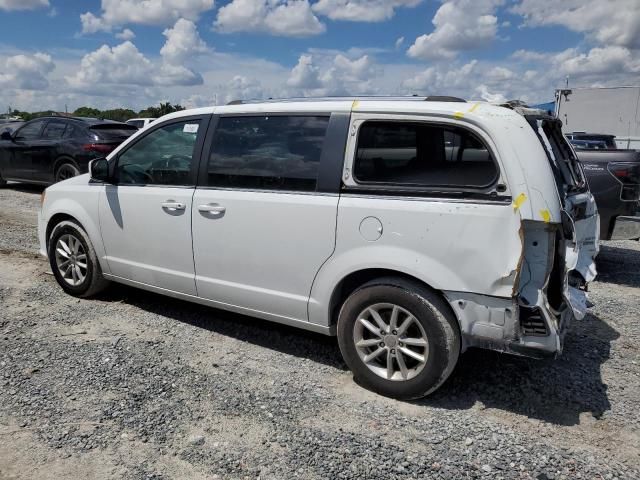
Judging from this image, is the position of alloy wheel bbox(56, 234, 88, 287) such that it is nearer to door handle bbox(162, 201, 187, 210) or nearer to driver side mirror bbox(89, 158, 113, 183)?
driver side mirror bbox(89, 158, 113, 183)

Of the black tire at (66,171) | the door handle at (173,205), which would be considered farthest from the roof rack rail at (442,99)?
the black tire at (66,171)

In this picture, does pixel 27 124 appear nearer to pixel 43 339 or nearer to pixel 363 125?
pixel 43 339

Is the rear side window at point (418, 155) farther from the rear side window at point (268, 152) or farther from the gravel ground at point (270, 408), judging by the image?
the gravel ground at point (270, 408)

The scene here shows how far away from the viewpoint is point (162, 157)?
4422mm

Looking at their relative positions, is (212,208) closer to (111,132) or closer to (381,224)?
(381,224)

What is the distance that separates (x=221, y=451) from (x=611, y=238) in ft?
16.2

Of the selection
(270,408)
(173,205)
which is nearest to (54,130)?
(173,205)

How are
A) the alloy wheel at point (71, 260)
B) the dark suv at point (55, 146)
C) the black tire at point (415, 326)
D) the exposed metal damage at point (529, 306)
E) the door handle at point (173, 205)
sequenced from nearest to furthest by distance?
the exposed metal damage at point (529, 306) → the black tire at point (415, 326) → the door handle at point (173, 205) → the alloy wheel at point (71, 260) → the dark suv at point (55, 146)

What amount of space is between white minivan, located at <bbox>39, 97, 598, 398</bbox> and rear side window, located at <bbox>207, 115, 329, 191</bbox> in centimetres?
1

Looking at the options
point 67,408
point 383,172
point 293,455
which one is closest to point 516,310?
point 383,172

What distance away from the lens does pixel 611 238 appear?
19.4ft

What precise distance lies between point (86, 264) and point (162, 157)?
139 cm

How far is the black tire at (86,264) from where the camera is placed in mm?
4938

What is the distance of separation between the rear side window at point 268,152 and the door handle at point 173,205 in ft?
0.94
